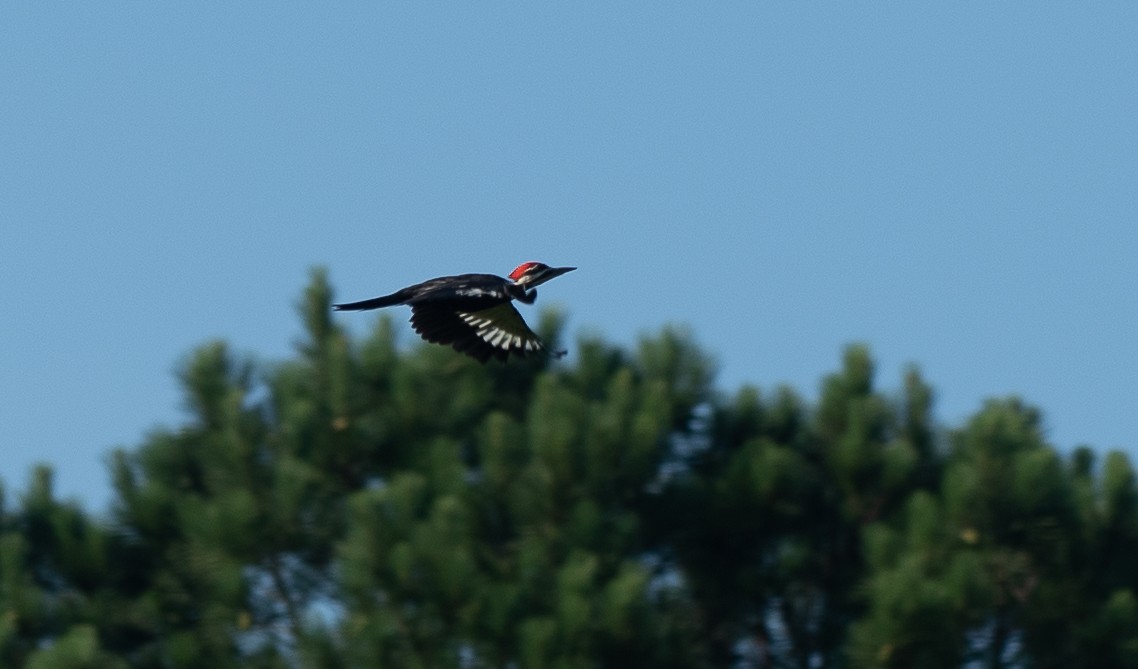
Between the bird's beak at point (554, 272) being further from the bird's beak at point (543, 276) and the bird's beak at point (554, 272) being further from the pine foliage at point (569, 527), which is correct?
the pine foliage at point (569, 527)

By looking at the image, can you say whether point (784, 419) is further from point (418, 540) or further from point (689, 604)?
point (418, 540)

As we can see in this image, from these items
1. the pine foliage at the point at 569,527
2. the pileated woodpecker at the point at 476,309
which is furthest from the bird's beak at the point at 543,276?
the pine foliage at the point at 569,527

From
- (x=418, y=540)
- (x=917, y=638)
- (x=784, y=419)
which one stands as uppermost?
(x=784, y=419)

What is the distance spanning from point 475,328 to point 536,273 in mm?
406

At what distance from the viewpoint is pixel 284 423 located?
10828 mm

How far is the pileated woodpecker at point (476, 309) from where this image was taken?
9.49m

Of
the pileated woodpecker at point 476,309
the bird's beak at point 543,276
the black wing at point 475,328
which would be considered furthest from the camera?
the black wing at point 475,328

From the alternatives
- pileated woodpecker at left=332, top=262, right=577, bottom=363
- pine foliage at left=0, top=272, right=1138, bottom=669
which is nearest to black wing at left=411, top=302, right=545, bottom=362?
pileated woodpecker at left=332, top=262, right=577, bottom=363

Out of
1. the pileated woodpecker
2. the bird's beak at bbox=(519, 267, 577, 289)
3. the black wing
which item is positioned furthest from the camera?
the black wing

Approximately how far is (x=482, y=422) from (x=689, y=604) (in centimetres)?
127

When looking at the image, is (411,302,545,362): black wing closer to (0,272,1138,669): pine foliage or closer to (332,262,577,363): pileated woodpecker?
(332,262,577,363): pileated woodpecker

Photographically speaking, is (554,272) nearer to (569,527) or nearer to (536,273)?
(536,273)

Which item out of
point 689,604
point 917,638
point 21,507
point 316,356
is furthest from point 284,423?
point 917,638

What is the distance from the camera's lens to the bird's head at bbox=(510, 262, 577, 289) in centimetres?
984
